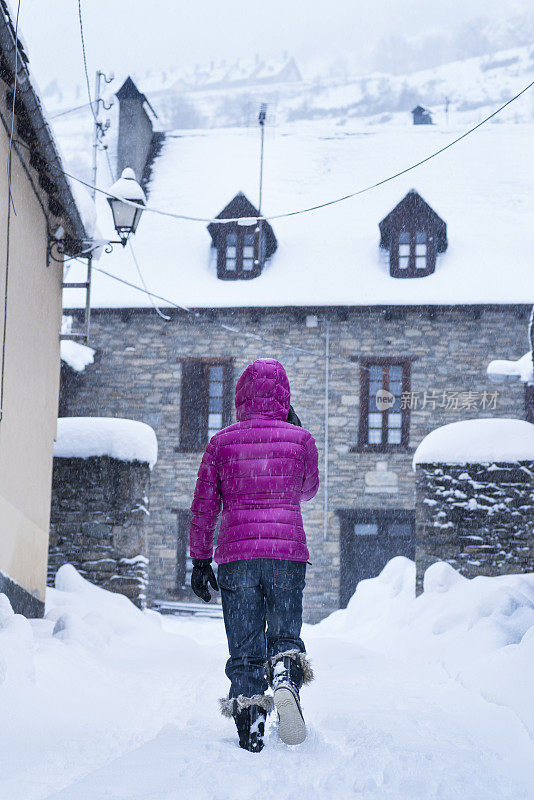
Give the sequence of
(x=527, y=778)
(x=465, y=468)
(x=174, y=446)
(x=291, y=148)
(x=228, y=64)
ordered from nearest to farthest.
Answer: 1. (x=527, y=778)
2. (x=465, y=468)
3. (x=174, y=446)
4. (x=291, y=148)
5. (x=228, y=64)

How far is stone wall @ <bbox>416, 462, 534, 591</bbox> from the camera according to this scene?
9672mm

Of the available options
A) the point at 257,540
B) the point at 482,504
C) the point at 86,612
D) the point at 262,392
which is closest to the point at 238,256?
the point at 482,504

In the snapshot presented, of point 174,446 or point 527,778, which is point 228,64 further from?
point 527,778

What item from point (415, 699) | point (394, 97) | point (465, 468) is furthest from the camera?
point (394, 97)

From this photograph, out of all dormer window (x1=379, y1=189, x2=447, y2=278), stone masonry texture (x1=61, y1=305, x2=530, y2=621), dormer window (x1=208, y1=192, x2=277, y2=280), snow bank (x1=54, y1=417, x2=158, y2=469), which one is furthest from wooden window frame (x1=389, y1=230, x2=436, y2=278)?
snow bank (x1=54, y1=417, x2=158, y2=469)

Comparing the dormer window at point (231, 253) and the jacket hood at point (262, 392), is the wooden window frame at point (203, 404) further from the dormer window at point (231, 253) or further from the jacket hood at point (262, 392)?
the jacket hood at point (262, 392)

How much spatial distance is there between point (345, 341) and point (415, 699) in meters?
11.9

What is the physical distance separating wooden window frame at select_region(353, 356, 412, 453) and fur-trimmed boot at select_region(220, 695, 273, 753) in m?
12.8

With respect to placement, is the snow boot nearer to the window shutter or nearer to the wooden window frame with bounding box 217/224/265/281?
the window shutter

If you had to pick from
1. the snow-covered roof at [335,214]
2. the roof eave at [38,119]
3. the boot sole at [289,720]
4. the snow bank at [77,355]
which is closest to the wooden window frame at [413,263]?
the snow-covered roof at [335,214]

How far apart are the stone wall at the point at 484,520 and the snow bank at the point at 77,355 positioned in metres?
8.47

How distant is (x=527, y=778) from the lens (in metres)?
3.20

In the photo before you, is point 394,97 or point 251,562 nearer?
point 251,562

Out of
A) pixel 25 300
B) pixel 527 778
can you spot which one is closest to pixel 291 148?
pixel 25 300
